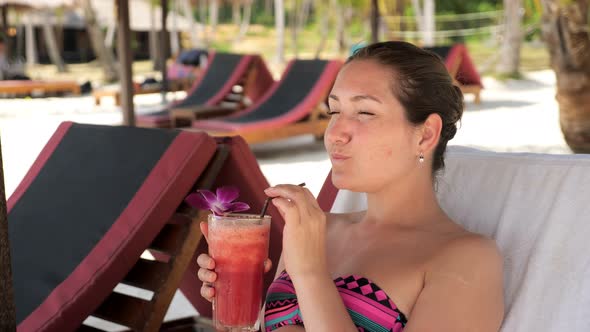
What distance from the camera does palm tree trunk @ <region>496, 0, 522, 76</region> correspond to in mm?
17203

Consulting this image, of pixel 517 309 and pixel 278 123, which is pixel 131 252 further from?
pixel 278 123

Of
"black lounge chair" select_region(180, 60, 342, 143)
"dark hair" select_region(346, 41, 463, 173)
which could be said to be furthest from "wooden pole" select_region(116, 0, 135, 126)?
"dark hair" select_region(346, 41, 463, 173)

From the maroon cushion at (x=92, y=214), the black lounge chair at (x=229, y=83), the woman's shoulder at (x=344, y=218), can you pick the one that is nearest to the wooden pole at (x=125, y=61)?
the black lounge chair at (x=229, y=83)

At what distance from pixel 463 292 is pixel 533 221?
1.50ft

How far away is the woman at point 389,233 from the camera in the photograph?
1550 millimetres

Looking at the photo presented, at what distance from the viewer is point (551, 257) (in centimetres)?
185

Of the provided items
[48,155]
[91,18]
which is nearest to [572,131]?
[48,155]

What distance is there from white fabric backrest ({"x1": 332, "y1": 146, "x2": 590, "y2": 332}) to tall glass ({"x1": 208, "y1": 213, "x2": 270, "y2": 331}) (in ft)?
1.91

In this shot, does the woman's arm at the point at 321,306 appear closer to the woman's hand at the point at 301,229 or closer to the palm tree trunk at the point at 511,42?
the woman's hand at the point at 301,229

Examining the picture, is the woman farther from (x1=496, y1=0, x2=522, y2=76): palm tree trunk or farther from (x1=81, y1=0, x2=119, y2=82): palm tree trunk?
(x1=81, y1=0, x2=119, y2=82): palm tree trunk

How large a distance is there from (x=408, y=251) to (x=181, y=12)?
4364 centimetres

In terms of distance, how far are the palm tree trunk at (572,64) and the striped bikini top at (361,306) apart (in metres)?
5.40

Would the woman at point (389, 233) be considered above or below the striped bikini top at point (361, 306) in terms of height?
above

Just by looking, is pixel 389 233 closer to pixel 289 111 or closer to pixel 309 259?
pixel 309 259
